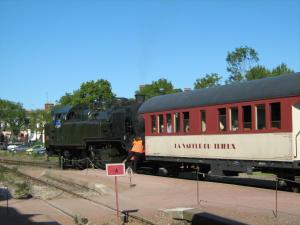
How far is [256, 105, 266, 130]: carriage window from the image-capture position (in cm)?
1677

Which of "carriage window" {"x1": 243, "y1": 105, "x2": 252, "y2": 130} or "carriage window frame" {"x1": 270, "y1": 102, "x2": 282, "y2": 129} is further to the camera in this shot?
"carriage window" {"x1": 243, "y1": 105, "x2": 252, "y2": 130}

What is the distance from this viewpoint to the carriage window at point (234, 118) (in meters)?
18.0

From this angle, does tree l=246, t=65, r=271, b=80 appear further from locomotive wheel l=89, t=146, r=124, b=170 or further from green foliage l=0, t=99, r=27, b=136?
green foliage l=0, t=99, r=27, b=136

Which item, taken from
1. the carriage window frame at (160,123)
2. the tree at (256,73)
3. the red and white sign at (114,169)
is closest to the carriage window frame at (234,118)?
the carriage window frame at (160,123)

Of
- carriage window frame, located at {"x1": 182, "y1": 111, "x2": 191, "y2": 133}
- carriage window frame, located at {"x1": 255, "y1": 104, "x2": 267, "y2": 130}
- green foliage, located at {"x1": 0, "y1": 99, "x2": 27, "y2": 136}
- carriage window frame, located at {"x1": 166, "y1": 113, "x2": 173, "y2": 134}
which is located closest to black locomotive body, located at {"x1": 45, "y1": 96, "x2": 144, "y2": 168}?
carriage window frame, located at {"x1": 166, "y1": 113, "x2": 173, "y2": 134}

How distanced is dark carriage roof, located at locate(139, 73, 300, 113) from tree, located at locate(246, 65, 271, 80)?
23.0 meters

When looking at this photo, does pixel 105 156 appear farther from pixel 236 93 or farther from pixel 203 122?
pixel 236 93

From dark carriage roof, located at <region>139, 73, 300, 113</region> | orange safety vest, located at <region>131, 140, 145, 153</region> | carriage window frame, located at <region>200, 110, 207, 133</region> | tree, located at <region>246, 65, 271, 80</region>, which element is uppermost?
tree, located at <region>246, 65, 271, 80</region>

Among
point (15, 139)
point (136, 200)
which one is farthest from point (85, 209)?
point (15, 139)

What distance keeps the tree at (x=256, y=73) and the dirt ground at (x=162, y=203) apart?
25.7 metres

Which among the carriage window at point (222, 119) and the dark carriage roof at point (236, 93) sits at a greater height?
the dark carriage roof at point (236, 93)

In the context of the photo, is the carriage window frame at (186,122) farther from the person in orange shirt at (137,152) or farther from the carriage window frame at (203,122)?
the person in orange shirt at (137,152)

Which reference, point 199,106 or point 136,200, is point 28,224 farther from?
point 199,106

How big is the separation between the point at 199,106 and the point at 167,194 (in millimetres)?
4003
